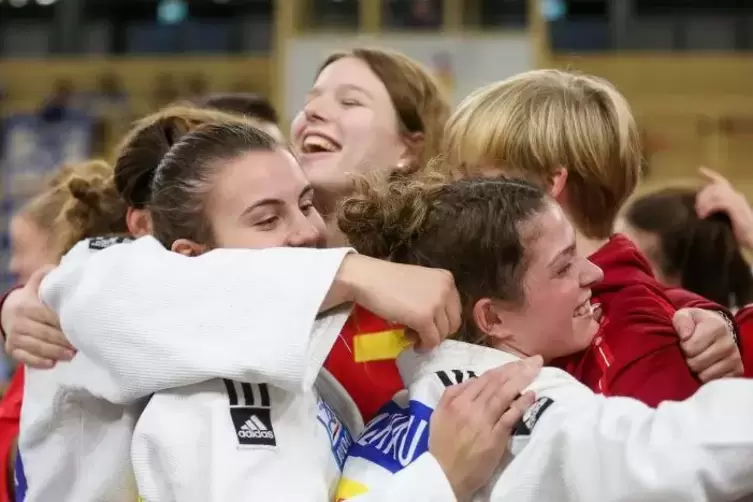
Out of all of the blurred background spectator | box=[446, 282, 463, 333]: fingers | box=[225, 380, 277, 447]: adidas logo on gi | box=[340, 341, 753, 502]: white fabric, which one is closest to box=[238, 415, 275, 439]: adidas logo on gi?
box=[225, 380, 277, 447]: adidas logo on gi

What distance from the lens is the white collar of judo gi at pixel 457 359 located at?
1.31 metres

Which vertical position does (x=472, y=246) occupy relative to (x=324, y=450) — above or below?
above

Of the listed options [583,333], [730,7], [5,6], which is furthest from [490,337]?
[5,6]

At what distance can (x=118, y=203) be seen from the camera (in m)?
1.90

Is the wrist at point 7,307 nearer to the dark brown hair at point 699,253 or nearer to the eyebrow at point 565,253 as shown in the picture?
the eyebrow at point 565,253

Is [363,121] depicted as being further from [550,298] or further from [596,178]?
[550,298]

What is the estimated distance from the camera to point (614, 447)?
1084 mm

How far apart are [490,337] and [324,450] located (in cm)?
26

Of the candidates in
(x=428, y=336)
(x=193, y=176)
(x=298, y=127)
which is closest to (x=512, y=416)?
(x=428, y=336)

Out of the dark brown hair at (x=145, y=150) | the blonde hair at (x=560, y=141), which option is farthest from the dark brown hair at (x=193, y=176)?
the blonde hair at (x=560, y=141)

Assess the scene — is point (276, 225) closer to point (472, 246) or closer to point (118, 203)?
point (472, 246)

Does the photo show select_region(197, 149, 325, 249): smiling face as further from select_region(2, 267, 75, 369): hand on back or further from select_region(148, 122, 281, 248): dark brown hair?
select_region(2, 267, 75, 369): hand on back

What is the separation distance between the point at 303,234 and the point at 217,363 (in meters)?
0.28

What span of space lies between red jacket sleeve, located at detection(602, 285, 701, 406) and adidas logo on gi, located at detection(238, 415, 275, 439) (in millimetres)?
442
